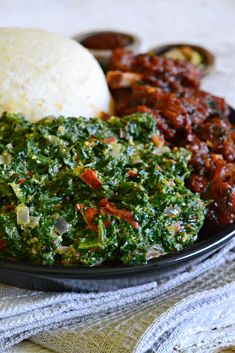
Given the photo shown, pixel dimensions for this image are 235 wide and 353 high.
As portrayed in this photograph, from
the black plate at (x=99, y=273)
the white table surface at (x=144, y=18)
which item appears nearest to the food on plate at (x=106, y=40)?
the white table surface at (x=144, y=18)

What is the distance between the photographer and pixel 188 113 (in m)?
2.96

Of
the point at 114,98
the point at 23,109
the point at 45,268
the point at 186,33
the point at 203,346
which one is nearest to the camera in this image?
the point at 45,268

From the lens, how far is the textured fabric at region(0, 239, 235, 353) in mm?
2123

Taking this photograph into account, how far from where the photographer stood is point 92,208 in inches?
88.2

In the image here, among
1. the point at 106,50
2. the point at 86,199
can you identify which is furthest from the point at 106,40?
the point at 86,199

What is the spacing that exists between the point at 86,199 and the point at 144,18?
166 inches

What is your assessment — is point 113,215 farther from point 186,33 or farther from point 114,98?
point 186,33

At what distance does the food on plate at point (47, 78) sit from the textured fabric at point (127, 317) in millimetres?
987

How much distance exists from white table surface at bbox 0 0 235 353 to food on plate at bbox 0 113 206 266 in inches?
111

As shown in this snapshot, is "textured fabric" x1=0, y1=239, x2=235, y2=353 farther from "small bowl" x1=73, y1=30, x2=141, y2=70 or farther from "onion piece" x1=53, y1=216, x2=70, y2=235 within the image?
"small bowl" x1=73, y1=30, x2=141, y2=70

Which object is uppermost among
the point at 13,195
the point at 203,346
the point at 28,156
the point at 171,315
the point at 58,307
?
the point at 28,156

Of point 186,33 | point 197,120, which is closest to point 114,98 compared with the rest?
point 197,120

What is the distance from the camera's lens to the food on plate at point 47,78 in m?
2.83

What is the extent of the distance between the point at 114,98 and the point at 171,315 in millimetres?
1508
